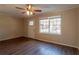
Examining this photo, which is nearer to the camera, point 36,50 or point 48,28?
point 36,50

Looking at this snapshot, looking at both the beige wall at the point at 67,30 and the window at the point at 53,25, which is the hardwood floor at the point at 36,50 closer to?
the beige wall at the point at 67,30

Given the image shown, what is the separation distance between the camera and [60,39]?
2.99m

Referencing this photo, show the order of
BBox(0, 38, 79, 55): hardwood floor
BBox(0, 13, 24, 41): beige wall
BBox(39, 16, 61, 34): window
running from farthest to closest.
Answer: BBox(0, 13, 24, 41): beige wall < BBox(39, 16, 61, 34): window < BBox(0, 38, 79, 55): hardwood floor

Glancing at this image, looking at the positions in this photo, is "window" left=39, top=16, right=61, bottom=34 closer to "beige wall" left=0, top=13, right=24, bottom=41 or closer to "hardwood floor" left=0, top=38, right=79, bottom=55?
"hardwood floor" left=0, top=38, right=79, bottom=55

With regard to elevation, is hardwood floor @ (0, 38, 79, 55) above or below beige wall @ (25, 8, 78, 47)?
below

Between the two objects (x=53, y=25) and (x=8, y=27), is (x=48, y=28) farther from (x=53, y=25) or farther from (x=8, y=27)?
(x=8, y=27)

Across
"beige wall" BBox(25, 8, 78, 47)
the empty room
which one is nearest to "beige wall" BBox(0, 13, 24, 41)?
the empty room

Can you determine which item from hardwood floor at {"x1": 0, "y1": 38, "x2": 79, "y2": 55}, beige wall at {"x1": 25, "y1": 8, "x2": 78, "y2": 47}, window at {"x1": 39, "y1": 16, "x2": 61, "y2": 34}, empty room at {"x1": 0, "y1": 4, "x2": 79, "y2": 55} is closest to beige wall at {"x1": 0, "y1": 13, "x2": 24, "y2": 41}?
empty room at {"x1": 0, "y1": 4, "x2": 79, "y2": 55}

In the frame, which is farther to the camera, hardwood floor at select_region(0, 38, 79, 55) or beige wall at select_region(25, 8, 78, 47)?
beige wall at select_region(25, 8, 78, 47)

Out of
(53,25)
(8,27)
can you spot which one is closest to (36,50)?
(53,25)

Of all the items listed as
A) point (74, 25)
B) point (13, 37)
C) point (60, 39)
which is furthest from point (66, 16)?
point (13, 37)

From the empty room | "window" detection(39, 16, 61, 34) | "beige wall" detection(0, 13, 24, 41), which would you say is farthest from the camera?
"beige wall" detection(0, 13, 24, 41)

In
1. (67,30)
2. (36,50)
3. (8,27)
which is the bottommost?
(36,50)
